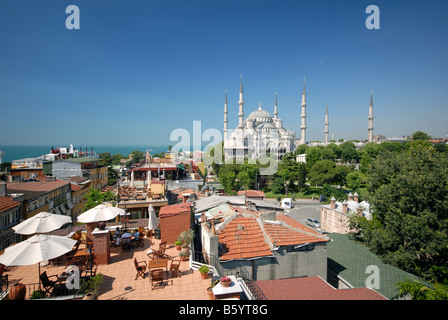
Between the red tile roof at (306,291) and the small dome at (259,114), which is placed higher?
the small dome at (259,114)

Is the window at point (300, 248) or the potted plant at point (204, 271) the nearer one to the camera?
the potted plant at point (204, 271)

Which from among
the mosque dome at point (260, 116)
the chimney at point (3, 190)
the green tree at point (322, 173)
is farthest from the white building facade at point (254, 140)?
the chimney at point (3, 190)

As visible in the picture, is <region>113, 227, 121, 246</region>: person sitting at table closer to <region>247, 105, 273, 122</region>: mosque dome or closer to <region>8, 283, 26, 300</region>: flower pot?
<region>8, 283, 26, 300</region>: flower pot

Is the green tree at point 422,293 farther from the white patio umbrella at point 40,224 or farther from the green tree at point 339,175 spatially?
the green tree at point 339,175

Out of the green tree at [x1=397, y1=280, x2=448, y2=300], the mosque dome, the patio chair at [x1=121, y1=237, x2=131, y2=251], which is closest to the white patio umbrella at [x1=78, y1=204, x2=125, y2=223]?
the patio chair at [x1=121, y1=237, x2=131, y2=251]

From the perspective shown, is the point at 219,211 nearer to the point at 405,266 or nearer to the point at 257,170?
the point at 405,266

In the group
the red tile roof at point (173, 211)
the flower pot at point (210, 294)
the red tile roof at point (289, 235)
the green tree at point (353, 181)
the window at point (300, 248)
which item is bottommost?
the green tree at point (353, 181)

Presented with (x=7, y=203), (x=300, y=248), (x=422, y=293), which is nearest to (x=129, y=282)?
(x=300, y=248)
